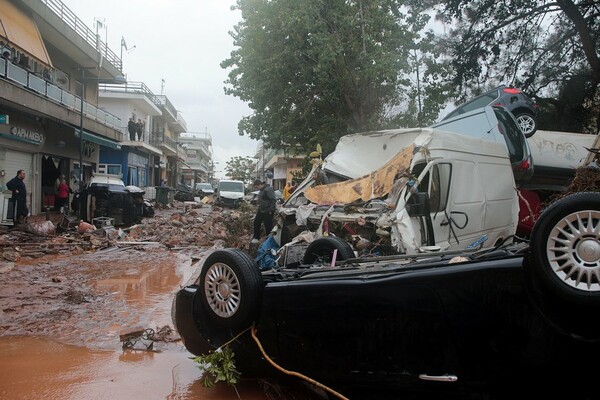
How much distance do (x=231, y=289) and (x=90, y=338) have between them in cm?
254

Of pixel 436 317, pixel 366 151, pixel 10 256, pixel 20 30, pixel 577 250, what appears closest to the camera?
pixel 577 250

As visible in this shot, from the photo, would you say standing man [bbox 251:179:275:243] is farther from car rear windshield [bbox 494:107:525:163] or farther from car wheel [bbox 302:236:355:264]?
car wheel [bbox 302:236:355:264]

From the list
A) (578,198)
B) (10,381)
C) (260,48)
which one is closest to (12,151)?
(260,48)

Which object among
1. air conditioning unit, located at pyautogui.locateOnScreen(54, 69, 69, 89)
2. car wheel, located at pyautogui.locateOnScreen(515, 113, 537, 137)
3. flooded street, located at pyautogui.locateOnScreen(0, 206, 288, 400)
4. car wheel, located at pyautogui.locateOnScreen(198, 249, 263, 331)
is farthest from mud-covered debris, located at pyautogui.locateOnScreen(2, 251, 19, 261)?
air conditioning unit, located at pyautogui.locateOnScreen(54, 69, 69, 89)

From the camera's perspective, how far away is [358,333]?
2904 millimetres

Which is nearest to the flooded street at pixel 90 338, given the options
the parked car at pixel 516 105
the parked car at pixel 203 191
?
the parked car at pixel 516 105

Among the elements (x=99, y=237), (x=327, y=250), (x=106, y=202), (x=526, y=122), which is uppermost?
(x=526, y=122)

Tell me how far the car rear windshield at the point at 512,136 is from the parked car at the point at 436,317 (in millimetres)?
6174

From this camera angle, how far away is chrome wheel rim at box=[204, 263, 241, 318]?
3.28 m

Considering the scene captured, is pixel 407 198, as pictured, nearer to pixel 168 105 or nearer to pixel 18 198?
pixel 18 198

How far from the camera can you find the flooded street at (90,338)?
3723 mm

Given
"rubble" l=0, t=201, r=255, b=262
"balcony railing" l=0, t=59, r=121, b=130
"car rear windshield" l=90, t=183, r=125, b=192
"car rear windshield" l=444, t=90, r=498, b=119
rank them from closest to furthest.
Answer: "car rear windshield" l=444, t=90, r=498, b=119
"rubble" l=0, t=201, r=255, b=262
"balcony railing" l=0, t=59, r=121, b=130
"car rear windshield" l=90, t=183, r=125, b=192

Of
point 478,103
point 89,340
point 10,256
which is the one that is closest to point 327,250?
point 89,340

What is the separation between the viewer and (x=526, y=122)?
35.2 ft
